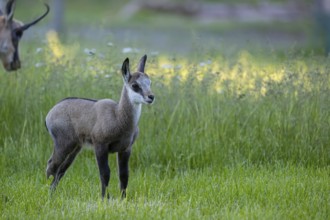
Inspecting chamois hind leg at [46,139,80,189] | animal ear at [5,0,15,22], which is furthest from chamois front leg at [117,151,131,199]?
animal ear at [5,0,15,22]

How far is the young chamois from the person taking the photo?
25.2ft

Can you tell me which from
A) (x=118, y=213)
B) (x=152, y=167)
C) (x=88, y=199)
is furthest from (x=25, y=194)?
(x=152, y=167)

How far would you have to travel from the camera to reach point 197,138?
9727mm

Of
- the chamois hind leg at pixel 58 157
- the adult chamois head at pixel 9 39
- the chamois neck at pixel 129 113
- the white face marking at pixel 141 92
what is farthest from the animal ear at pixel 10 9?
the white face marking at pixel 141 92

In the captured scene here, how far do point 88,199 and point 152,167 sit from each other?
144 cm

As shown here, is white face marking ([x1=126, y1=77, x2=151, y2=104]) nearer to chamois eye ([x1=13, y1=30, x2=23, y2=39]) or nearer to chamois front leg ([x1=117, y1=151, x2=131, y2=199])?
chamois front leg ([x1=117, y1=151, x2=131, y2=199])

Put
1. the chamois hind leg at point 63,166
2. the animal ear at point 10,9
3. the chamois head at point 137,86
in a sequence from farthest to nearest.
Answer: the animal ear at point 10,9 < the chamois hind leg at point 63,166 < the chamois head at point 137,86

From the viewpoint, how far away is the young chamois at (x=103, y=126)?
302 inches

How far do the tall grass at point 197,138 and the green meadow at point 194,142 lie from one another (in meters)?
0.01

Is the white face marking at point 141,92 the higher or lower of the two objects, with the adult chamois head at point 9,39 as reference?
lower

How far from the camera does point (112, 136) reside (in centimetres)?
777

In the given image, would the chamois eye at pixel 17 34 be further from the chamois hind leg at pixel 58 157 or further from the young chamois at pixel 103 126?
the chamois hind leg at pixel 58 157

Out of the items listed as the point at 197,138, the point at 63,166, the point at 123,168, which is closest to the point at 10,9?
the point at 197,138

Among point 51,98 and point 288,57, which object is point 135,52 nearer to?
point 51,98
